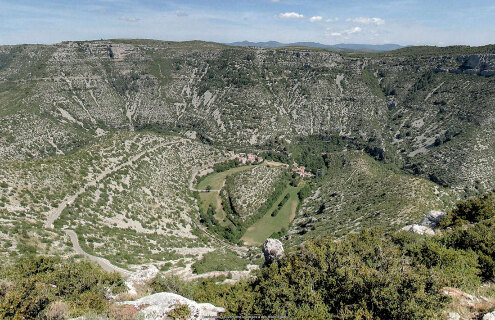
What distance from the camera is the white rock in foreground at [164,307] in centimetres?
1703

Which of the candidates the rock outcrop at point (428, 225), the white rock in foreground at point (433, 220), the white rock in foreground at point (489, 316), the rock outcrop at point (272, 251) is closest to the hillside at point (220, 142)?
the white rock in foreground at point (433, 220)

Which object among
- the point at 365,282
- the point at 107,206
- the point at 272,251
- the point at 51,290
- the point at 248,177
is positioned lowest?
the point at 248,177

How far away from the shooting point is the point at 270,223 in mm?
77000

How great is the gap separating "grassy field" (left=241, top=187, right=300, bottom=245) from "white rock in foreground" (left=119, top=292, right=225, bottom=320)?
50.8 meters

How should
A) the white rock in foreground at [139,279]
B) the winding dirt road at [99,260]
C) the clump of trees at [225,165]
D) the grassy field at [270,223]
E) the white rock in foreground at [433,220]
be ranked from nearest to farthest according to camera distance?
the white rock in foreground at [139,279], the winding dirt road at [99,260], the white rock in foreground at [433,220], the grassy field at [270,223], the clump of trees at [225,165]

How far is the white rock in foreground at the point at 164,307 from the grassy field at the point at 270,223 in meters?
50.8

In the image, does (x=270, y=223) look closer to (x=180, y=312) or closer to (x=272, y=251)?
(x=272, y=251)

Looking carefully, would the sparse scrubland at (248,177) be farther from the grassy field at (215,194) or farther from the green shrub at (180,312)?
the green shrub at (180,312)

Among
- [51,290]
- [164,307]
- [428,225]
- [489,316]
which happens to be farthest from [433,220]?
[51,290]

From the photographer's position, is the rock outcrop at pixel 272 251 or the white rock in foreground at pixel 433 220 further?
the white rock in foreground at pixel 433 220

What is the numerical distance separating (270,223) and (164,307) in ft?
201

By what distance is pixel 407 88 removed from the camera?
15100 cm

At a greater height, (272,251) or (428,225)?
(272,251)

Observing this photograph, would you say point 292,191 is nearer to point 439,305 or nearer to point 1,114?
point 439,305
